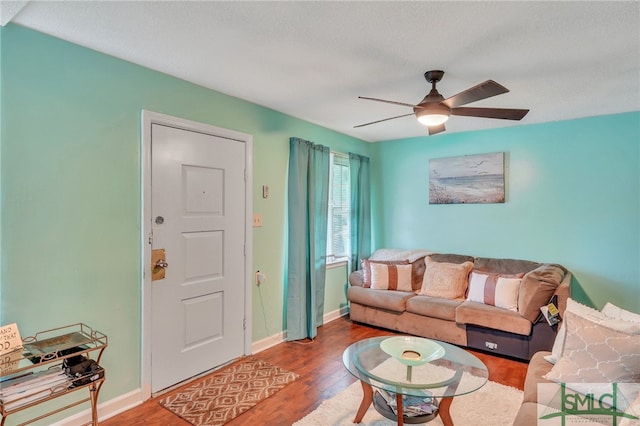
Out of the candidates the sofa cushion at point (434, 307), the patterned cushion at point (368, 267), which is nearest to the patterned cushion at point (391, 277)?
the patterned cushion at point (368, 267)

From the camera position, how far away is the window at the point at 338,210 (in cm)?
441

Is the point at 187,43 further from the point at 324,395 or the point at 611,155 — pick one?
the point at 611,155

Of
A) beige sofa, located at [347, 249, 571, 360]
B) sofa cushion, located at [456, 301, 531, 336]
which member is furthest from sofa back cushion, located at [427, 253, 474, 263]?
sofa cushion, located at [456, 301, 531, 336]

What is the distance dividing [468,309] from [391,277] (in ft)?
3.09

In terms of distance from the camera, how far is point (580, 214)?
364cm

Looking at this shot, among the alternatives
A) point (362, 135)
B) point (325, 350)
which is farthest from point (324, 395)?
point (362, 135)

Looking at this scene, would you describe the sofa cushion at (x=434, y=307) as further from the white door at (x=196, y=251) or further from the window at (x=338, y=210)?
the white door at (x=196, y=251)

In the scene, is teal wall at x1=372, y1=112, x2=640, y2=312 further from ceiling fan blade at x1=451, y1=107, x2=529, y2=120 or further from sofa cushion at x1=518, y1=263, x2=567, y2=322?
ceiling fan blade at x1=451, y1=107, x2=529, y2=120

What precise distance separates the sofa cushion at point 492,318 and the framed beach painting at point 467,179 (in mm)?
1407

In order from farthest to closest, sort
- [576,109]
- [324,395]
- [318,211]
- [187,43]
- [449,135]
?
[449,135] < [318,211] < [576,109] < [324,395] < [187,43]

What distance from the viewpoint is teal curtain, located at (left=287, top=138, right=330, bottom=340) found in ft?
11.7

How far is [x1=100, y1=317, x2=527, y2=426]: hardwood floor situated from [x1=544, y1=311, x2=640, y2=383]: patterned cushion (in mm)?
1024

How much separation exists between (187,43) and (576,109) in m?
3.51

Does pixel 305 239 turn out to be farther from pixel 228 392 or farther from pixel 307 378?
pixel 228 392
